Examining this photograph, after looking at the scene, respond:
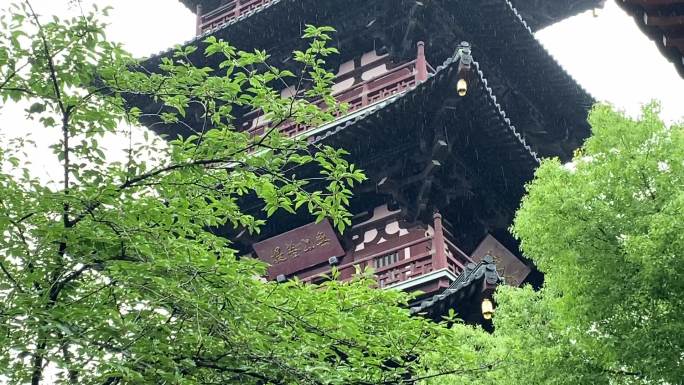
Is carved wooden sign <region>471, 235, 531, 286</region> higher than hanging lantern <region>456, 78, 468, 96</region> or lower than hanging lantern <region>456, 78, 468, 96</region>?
lower

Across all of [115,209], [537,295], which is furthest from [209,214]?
[537,295]

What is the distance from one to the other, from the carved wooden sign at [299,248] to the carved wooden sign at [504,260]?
8.60 ft

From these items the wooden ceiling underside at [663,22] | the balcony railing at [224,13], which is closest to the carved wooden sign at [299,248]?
the balcony railing at [224,13]

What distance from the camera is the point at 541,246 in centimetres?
881

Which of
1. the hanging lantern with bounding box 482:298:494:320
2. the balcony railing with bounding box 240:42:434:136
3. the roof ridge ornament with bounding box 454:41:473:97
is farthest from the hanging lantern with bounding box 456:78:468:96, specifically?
the hanging lantern with bounding box 482:298:494:320

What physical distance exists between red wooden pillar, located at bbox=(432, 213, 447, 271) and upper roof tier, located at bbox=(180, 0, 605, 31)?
8.29 metres

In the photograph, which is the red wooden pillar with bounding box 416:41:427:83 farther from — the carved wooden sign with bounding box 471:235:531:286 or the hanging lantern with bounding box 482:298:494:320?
the hanging lantern with bounding box 482:298:494:320

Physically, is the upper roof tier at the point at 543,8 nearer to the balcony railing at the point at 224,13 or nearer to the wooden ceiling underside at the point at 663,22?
the balcony railing at the point at 224,13

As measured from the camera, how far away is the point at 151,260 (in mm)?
6707

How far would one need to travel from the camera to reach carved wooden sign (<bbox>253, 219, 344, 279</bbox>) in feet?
53.7

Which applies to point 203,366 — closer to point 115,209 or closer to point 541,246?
point 115,209

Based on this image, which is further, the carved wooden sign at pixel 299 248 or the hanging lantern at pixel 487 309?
the carved wooden sign at pixel 299 248

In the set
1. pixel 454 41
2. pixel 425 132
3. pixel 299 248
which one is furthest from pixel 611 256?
pixel 454 41

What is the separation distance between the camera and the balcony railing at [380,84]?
17.1m
